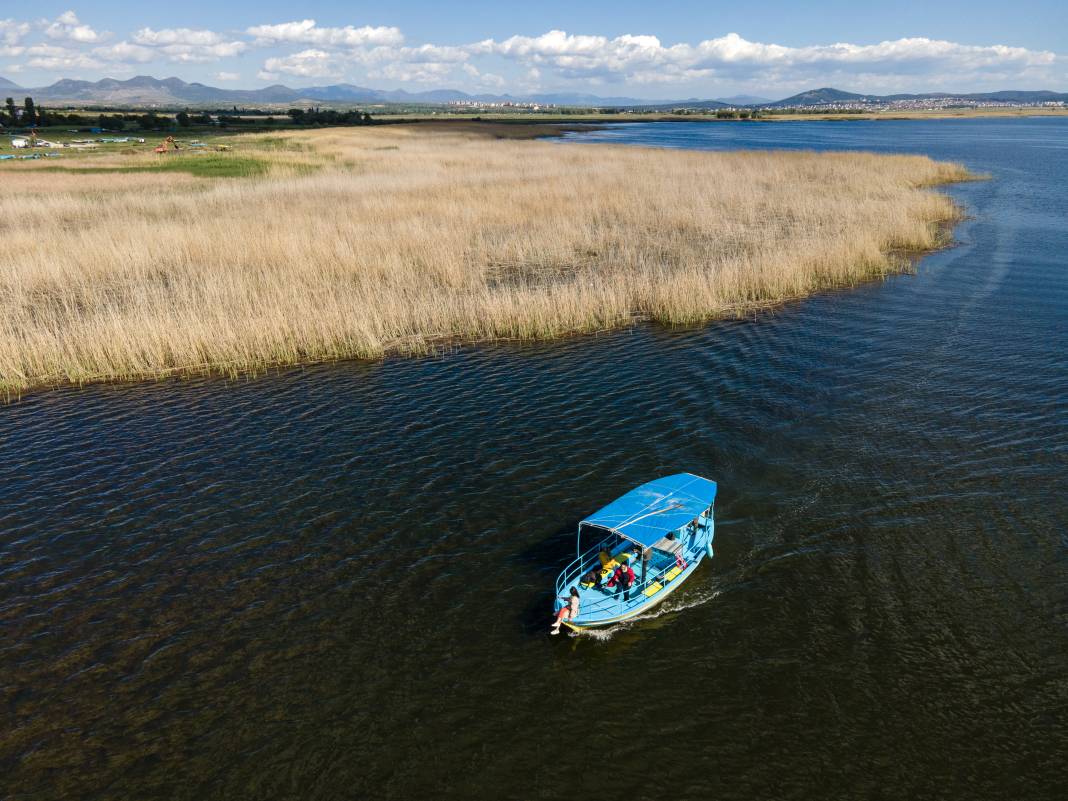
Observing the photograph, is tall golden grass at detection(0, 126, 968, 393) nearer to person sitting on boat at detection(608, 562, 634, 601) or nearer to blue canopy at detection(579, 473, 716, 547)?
blue canopy at detection(579, 473, 716, 547)

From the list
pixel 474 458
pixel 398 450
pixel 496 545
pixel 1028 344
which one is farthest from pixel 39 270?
pixel 1028 344

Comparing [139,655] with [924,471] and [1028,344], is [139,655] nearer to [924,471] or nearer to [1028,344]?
[924,471]

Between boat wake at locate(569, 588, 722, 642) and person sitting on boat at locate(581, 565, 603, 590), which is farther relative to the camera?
person sitting on boat at locate(581, 565, 603, 590)

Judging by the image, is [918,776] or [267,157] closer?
[918,776]

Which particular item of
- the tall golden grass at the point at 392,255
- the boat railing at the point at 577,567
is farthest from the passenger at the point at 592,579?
the tall golden grass at the point at 392,255

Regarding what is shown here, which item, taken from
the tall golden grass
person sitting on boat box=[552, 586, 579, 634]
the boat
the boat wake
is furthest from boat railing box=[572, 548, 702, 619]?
the tall golden grass

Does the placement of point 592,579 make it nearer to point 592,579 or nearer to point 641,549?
point 592,579
